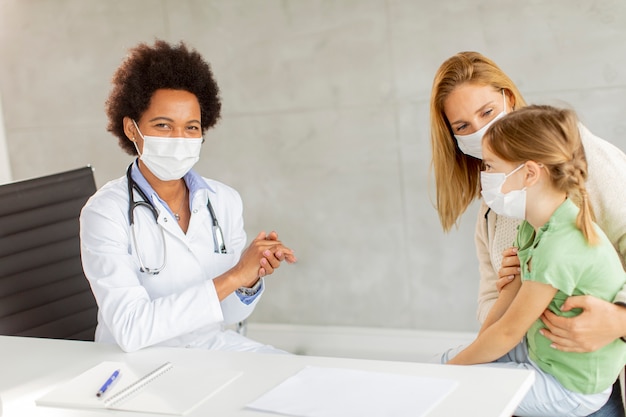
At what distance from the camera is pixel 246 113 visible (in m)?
3.80

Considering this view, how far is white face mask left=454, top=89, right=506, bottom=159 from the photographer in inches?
84.6

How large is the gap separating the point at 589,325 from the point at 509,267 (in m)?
0.27

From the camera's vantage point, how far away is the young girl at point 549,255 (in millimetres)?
1752

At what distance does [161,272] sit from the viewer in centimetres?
Result: 223

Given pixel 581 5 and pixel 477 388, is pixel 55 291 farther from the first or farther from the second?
pixel 581 5

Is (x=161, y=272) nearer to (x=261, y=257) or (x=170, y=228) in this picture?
(x=170, y=228)

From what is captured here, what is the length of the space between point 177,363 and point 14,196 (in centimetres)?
110

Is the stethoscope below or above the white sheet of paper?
above

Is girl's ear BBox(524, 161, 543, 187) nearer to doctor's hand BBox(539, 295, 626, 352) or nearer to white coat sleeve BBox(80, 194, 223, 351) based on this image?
doctor's hand BBox(539, 295, 626, 352)

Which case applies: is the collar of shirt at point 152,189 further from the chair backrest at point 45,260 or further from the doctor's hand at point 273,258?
the chair backrest at point 45,260

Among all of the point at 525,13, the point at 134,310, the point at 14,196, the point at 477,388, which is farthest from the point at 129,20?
the point at 477,388

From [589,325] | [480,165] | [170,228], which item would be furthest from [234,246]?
[589,325]

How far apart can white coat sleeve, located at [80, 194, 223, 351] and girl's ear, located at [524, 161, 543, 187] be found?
805 mm

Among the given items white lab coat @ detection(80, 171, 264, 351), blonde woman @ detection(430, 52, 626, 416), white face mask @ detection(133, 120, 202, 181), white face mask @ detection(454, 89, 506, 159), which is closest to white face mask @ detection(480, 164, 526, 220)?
blonde woman @ detection(430, 52, 626, 416)
